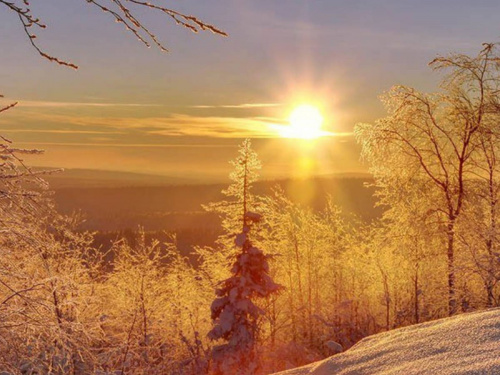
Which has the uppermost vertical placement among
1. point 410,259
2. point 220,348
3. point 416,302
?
point 410,259

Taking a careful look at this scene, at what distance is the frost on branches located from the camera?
58.0 feet

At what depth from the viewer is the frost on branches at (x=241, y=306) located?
17.7 metres

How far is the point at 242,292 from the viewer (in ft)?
58.1

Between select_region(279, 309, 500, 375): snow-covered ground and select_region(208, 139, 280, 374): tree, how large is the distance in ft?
38.3

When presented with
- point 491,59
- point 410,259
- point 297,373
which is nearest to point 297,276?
point 410,259

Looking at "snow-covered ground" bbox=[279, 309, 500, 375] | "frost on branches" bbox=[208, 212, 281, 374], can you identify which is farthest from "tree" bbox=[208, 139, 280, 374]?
"snow-covered ground" bbox=[279, 309, 500, 375]

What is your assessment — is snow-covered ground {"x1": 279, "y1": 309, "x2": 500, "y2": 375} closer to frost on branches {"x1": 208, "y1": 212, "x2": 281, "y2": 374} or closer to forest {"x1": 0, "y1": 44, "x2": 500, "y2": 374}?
forest {"x1": 0, "y1": 44, "x2": 500, "y2": 374}

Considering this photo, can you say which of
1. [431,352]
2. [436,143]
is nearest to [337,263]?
[436,143]

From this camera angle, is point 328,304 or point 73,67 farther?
point 328,304

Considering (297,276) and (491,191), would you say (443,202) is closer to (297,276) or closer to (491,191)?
(491,191)

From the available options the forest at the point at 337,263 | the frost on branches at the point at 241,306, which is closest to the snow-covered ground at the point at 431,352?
the forest at the point at 337,263

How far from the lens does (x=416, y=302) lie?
843 inches

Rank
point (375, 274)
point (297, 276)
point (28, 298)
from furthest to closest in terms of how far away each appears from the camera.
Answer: point (297, 276), point (375, 274), point (28, 298)

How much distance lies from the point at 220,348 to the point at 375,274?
10724 mm
